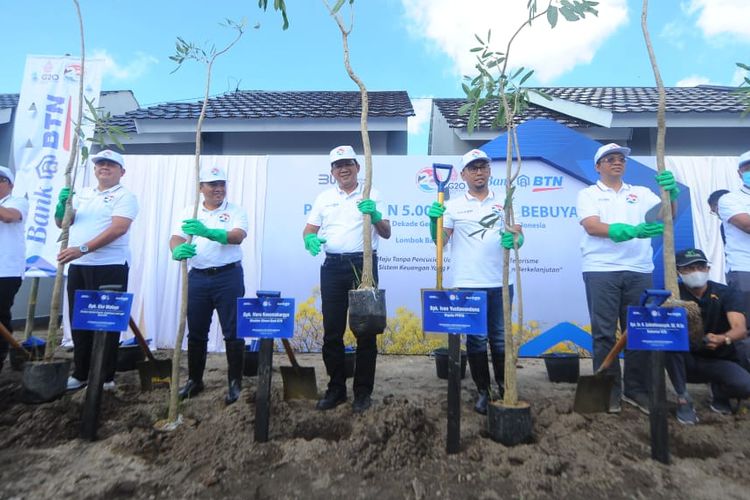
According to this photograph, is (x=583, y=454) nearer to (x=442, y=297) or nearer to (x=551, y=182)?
(x=442, y=297)

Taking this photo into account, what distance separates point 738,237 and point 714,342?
1068 millimetres

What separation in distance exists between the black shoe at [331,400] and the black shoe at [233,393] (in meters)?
0.59

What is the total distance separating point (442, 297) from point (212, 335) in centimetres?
361

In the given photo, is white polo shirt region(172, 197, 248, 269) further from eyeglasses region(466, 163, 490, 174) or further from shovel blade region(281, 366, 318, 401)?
eyeglasses region(466, 163, 490, 174)

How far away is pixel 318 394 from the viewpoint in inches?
114

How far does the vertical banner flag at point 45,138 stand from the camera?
4586 millimetres

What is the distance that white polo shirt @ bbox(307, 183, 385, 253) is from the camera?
2.70m

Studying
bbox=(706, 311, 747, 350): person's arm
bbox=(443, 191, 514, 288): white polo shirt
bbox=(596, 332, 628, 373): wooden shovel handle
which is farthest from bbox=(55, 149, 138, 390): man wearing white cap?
bbox=(706, 311, 747, 350): person's arm

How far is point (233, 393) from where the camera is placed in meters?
2.74

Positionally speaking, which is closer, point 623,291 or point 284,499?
point 284,499

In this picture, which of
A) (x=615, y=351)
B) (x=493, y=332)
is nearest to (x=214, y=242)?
(x=493, y=332)

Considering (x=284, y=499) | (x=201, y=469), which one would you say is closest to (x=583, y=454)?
(x=284, y=499)

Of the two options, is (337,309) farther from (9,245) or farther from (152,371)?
(9,245)

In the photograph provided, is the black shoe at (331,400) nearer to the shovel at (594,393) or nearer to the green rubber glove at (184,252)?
the green rubber glove at (184,252)
